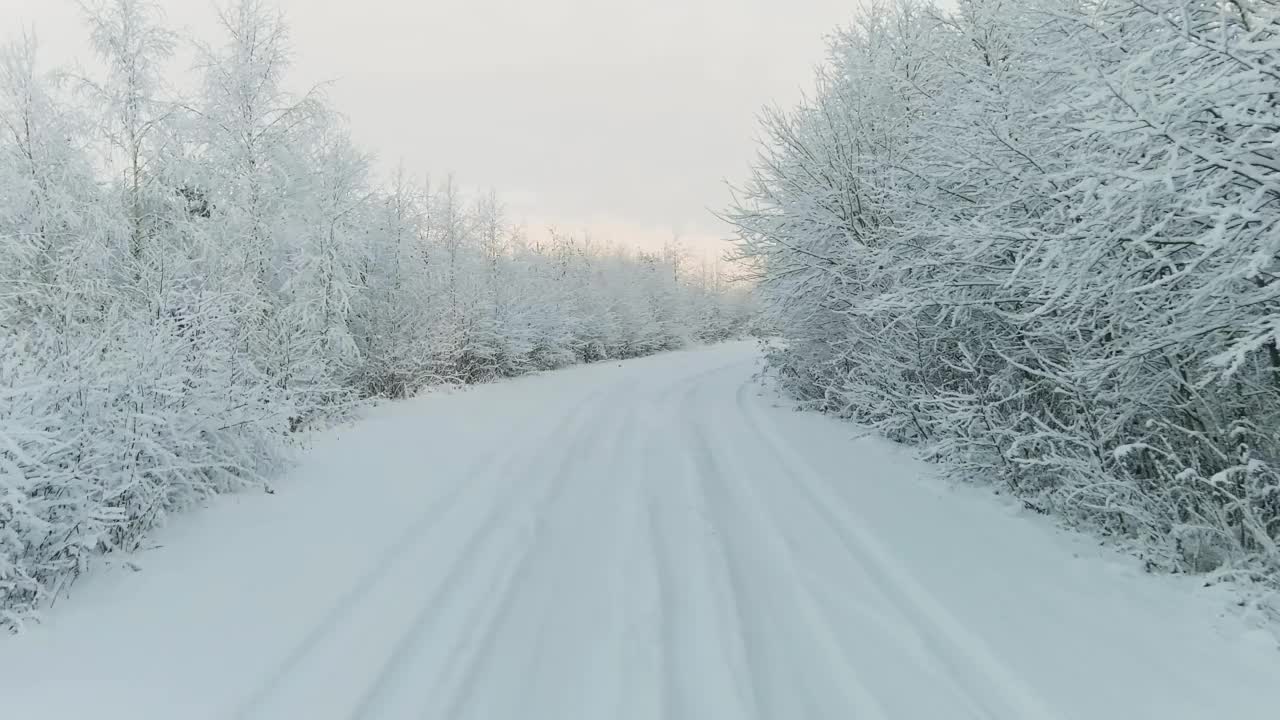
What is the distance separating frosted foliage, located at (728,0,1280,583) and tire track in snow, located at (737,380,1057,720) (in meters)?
1.57

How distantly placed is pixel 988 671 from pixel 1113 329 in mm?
3169

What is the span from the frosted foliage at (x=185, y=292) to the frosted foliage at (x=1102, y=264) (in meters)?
6.98

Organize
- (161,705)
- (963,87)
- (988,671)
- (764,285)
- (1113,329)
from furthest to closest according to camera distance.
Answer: (764,285) < (963,87) < (1113,329) < (988,671) < (161,705)

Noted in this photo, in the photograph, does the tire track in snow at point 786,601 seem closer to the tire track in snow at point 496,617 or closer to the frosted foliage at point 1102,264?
the tire track in snow at point 496,617

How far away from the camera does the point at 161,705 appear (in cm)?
299

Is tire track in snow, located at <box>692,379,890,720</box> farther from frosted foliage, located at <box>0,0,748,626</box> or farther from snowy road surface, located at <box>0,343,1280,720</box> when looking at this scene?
frosted foliage, located at <box>0,0,748,626</box>

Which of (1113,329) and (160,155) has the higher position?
(160,155)

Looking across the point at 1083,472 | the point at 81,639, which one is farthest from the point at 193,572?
the point at 1083,472

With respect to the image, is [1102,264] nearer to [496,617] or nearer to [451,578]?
[496,617]

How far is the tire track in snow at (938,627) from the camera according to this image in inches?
119

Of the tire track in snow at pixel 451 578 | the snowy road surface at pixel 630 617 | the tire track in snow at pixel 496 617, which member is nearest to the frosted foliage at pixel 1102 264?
the snowy road surface at pixel 630 617

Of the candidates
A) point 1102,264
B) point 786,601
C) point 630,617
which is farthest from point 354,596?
point 1102,264

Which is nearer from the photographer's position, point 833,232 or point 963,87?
point 963,87

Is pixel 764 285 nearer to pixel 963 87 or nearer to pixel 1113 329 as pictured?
pixel 963 87
